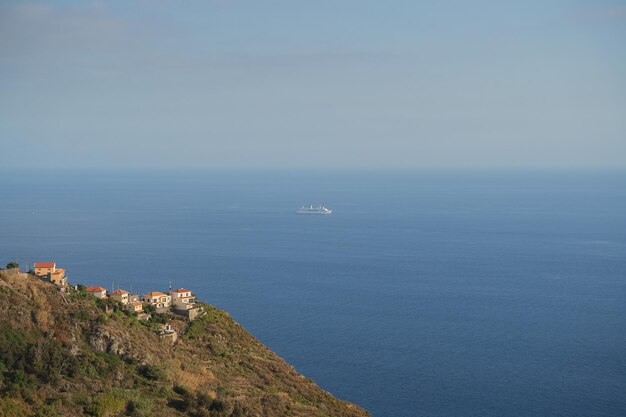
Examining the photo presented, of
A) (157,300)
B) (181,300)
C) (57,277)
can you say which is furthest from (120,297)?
(181,300)

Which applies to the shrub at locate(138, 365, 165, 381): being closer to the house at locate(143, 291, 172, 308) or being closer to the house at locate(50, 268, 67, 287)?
Answer: the house at locate(50, 268, 67, 287)

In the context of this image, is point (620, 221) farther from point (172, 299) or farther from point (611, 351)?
point (172, 299)

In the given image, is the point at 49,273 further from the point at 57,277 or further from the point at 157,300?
the point at 157,300

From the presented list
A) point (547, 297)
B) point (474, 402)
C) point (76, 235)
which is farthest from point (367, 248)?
point (474, 402)

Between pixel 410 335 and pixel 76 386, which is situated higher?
pixel 76 386

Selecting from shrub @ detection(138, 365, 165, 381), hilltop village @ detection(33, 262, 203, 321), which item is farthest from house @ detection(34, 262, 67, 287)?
shrub @ detection(138, 365, 165, 381)

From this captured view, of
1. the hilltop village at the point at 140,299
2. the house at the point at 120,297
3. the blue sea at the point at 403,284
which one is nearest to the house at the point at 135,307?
the hilltop village at the point at 140,299

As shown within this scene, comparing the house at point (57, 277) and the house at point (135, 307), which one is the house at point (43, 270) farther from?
the house at point (135, 307)
